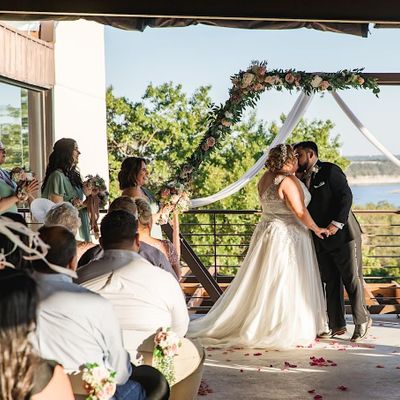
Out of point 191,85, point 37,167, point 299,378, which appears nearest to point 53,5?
point 299,378

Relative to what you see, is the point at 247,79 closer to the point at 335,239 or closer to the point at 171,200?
the point at 171,200

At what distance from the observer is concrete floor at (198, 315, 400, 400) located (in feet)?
17.3

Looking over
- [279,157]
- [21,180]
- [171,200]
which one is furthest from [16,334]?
[171,200]

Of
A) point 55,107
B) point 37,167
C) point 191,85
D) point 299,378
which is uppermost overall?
point 191,85

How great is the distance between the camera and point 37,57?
33.6ft

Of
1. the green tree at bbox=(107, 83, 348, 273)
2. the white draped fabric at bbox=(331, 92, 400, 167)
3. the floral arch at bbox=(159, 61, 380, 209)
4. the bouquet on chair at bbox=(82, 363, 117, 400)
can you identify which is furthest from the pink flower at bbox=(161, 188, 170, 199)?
the green tree at bbox=(107, 83, 348, 273)

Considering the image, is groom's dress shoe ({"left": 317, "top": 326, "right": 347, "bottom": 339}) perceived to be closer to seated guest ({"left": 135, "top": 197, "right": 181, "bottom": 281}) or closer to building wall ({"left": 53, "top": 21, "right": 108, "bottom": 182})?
seated guest ({"left": 135, "top": 197, "right": 181, "bottom": 281})

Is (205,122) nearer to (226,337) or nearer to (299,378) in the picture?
(226,337)

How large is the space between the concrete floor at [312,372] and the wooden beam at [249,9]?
2.14 meters

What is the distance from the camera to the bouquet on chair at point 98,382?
274 cm

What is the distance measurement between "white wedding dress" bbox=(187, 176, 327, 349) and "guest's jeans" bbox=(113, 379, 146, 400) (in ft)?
11.8

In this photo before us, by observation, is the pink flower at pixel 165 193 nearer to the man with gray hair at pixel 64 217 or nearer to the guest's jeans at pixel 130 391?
the man with gray hair at pixel 64 217

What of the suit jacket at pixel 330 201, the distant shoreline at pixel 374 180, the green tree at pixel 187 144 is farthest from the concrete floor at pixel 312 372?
the distant shoreline at pixel 374 180

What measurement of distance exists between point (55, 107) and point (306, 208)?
508 centimetres
